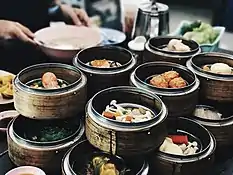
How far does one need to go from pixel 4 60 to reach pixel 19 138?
858 mm

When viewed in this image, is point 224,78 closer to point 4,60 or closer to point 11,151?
point 11,151

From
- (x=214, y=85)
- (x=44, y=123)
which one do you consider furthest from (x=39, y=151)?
(x=214, y=85)

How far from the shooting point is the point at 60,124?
1.54m

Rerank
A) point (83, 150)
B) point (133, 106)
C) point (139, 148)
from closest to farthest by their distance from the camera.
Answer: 1. point (139, 148)
2. point (83, 150)
3. point (133, 106)

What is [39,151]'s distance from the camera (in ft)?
4.54

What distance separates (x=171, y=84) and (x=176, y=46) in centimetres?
33

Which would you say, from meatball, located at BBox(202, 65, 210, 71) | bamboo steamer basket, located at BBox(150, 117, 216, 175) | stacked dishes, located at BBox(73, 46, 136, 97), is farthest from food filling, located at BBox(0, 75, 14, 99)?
meatball, located at BBox(202, 65, 210, 71)

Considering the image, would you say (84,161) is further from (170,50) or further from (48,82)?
(170,50)

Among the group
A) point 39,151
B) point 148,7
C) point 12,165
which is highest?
point 148,7

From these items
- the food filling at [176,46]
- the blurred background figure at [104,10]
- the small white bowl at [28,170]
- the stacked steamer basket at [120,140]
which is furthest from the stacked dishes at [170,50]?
the blurred background figure at [104,10]

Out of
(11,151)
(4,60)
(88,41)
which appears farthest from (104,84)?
(4,60)

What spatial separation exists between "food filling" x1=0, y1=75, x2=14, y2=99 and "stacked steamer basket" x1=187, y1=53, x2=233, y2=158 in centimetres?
77

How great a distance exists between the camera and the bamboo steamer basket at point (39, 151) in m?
1.39

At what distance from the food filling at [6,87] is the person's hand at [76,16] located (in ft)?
2.27
